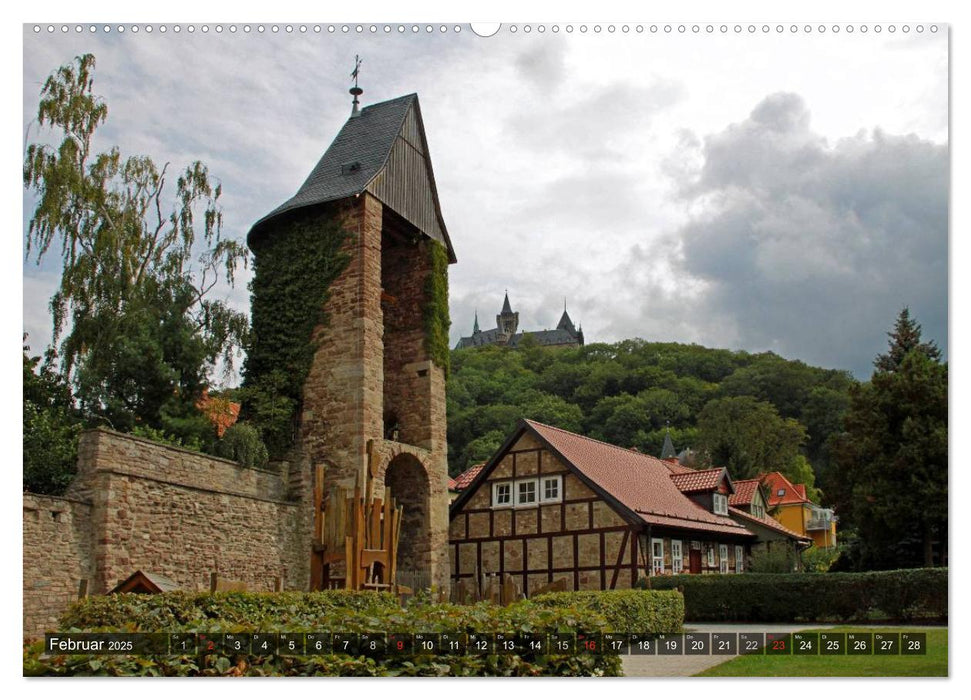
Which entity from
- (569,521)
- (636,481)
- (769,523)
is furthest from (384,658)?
(769,523)

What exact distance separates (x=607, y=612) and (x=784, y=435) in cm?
1155

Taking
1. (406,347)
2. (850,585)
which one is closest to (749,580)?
(850,585)

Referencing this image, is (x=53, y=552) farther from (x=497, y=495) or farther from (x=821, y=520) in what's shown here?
(x=821, y=520)

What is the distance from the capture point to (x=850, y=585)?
15.8 metres

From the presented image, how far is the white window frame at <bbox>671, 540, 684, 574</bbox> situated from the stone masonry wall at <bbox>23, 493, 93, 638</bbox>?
40.3ft

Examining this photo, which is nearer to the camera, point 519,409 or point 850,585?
point 850,585

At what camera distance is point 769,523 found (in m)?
27.4

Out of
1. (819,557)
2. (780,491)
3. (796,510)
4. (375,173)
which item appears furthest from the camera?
(780,491)

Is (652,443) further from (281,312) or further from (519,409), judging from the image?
(281,312)

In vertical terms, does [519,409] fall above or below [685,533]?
above

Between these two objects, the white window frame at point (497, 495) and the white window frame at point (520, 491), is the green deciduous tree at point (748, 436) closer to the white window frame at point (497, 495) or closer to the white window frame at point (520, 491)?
the white window frame at point (520, 491)

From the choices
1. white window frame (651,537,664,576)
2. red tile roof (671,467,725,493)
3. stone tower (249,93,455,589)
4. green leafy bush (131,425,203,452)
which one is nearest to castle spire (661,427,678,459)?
red tile roof (671,467,725,493)

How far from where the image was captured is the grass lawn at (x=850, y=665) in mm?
6387

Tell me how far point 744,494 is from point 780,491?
429 cm
